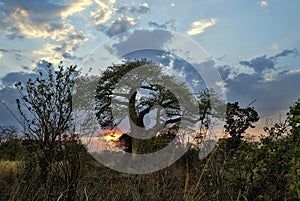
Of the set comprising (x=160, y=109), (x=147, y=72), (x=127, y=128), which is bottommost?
(x=127, y=128)

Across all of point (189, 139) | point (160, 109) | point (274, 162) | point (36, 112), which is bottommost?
point (274, 162)

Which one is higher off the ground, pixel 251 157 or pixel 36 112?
pixel 36 112

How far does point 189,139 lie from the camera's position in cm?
576

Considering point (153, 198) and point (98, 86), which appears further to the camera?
point (98, 86)

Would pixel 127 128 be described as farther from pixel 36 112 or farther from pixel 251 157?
pixel 251 157

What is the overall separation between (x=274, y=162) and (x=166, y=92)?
17.1m

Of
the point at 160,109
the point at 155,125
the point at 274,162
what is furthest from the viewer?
the point at 160,109

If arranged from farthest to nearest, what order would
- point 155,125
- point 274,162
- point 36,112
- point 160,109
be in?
point 160,109 → point 155,125 → point 36,112 → point 274,162

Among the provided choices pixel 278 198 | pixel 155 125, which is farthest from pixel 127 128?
pixel 278 198

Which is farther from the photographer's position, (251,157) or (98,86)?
(98,86)

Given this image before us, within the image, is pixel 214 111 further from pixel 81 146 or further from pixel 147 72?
pixel 81 146

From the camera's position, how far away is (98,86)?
2059 centimetres

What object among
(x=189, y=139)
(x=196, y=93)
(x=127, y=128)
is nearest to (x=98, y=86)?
(x=127, y=128)

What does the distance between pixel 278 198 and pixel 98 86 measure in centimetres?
1696
